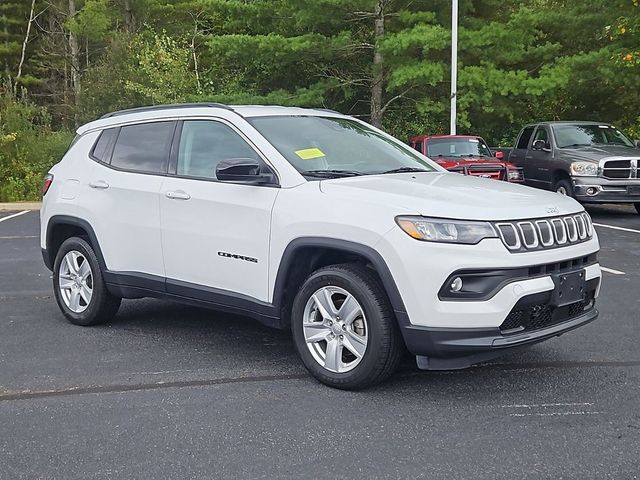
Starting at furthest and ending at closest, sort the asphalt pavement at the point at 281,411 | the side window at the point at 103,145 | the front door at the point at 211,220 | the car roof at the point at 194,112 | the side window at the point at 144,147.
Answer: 1. the side window at the point at 103,145
2. the side window at the point at 144,147
3. the car roof at the point at 194,112
4. the front door at the point at 211,220
5. the asphalt pavement at the point at 281,411

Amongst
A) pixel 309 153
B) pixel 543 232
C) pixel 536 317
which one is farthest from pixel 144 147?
pixel 536 317

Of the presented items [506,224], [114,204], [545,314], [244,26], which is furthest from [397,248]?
[244,26]

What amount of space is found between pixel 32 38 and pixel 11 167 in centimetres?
2973

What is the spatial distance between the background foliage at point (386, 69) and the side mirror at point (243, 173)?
14.8 m

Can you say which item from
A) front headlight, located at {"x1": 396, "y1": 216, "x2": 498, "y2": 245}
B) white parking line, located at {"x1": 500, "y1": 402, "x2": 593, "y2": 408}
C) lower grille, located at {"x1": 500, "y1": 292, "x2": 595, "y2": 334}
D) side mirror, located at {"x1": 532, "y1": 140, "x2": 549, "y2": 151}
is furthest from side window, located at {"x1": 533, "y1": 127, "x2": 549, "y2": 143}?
front headlight, located at {"x1": 396, "y1": 216, "x2": 498, "y2": 245}

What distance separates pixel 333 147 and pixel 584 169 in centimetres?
969

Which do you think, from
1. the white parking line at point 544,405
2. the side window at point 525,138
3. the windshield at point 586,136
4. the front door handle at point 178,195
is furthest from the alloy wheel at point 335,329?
the side window at point 525,138

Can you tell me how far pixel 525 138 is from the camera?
16.5 metres

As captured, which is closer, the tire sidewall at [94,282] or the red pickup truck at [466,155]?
the tire sidewall at [94,282]

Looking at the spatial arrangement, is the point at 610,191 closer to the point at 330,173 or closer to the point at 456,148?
the point at 456,148

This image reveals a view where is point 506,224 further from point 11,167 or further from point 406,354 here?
point 11,167

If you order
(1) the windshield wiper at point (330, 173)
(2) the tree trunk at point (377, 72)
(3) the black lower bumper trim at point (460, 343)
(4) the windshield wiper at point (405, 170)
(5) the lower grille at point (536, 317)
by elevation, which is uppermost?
(2) the tree trunk at point (377, 72)

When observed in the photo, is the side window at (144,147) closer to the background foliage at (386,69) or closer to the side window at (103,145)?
the side window at (103,145)

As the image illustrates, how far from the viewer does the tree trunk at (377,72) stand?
2284cm
